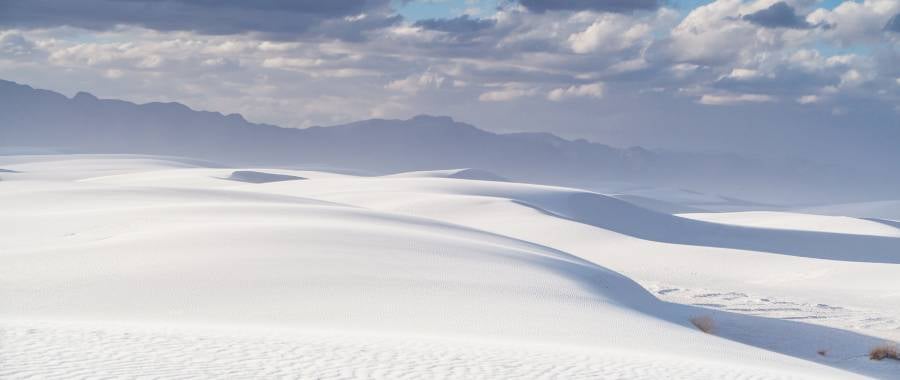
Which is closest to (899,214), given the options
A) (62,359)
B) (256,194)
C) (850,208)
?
(850,208)

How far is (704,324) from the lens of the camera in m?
18.8

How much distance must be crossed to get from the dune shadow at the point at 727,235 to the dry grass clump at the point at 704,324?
26.9 m

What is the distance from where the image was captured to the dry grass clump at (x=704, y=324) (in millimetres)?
18664

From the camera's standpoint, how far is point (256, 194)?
37.4m

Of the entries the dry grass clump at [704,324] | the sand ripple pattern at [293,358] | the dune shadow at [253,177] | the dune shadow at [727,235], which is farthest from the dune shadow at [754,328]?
the dune shadow at [253,177]

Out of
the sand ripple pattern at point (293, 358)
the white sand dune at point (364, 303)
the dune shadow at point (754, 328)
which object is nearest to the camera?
the sand ripple pattern at point (293, 358)

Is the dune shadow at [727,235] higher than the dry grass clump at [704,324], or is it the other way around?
the dune shadow at [727,235]

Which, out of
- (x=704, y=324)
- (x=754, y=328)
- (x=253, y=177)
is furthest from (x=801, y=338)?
(x=253, y=177)

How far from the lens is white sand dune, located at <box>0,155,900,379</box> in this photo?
10953 mm

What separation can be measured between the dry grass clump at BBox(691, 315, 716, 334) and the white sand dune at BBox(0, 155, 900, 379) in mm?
361

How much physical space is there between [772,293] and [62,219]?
1952cm

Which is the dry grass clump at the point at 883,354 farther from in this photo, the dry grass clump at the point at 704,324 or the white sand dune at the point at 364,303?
the dry grass clump at the point at 704,324

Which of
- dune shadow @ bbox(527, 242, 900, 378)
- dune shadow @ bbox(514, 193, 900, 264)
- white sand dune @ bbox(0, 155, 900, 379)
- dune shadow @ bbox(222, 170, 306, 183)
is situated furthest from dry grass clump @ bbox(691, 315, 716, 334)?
dune shadow @ bbox(222, 170, 306, 183)

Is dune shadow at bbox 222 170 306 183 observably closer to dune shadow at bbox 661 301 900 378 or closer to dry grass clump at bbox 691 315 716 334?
dune shadow at bbox 661 301 900 378
